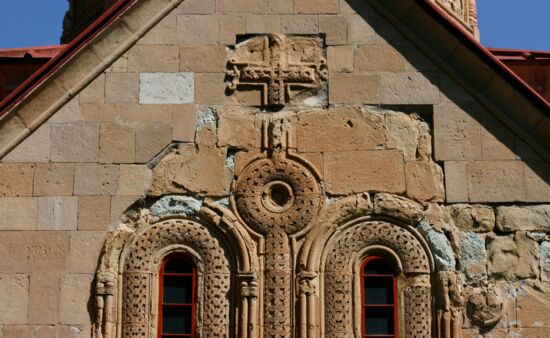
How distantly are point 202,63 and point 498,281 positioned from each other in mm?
3824

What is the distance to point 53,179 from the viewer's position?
616 inches

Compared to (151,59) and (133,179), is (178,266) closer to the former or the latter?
(133,179)

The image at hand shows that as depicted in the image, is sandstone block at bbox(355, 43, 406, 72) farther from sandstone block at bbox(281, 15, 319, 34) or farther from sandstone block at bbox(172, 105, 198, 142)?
sandstone block at bbox(172, 105, 198, 142)

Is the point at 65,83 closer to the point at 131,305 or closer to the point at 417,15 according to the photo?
the point at 131,305

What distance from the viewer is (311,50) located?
16.1 metres

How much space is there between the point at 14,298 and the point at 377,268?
367 centimetres

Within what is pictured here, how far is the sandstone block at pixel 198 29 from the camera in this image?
16.1 metres

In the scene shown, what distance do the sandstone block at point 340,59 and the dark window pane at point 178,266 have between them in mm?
2556

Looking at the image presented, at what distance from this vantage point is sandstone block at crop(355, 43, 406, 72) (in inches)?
631

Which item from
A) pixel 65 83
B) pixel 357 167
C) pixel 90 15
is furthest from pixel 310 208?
pixel 90 15

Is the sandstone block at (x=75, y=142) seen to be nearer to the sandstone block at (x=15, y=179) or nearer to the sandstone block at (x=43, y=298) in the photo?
the sandstone block at (x=15, y=179)

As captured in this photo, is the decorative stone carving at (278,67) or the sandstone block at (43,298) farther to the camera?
the decorative stone carving at (278,67)

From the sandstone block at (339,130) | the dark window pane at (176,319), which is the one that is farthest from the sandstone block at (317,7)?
the dark window pane at (176,319)

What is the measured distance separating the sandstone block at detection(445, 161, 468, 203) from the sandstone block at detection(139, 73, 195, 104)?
2783 millimetres
